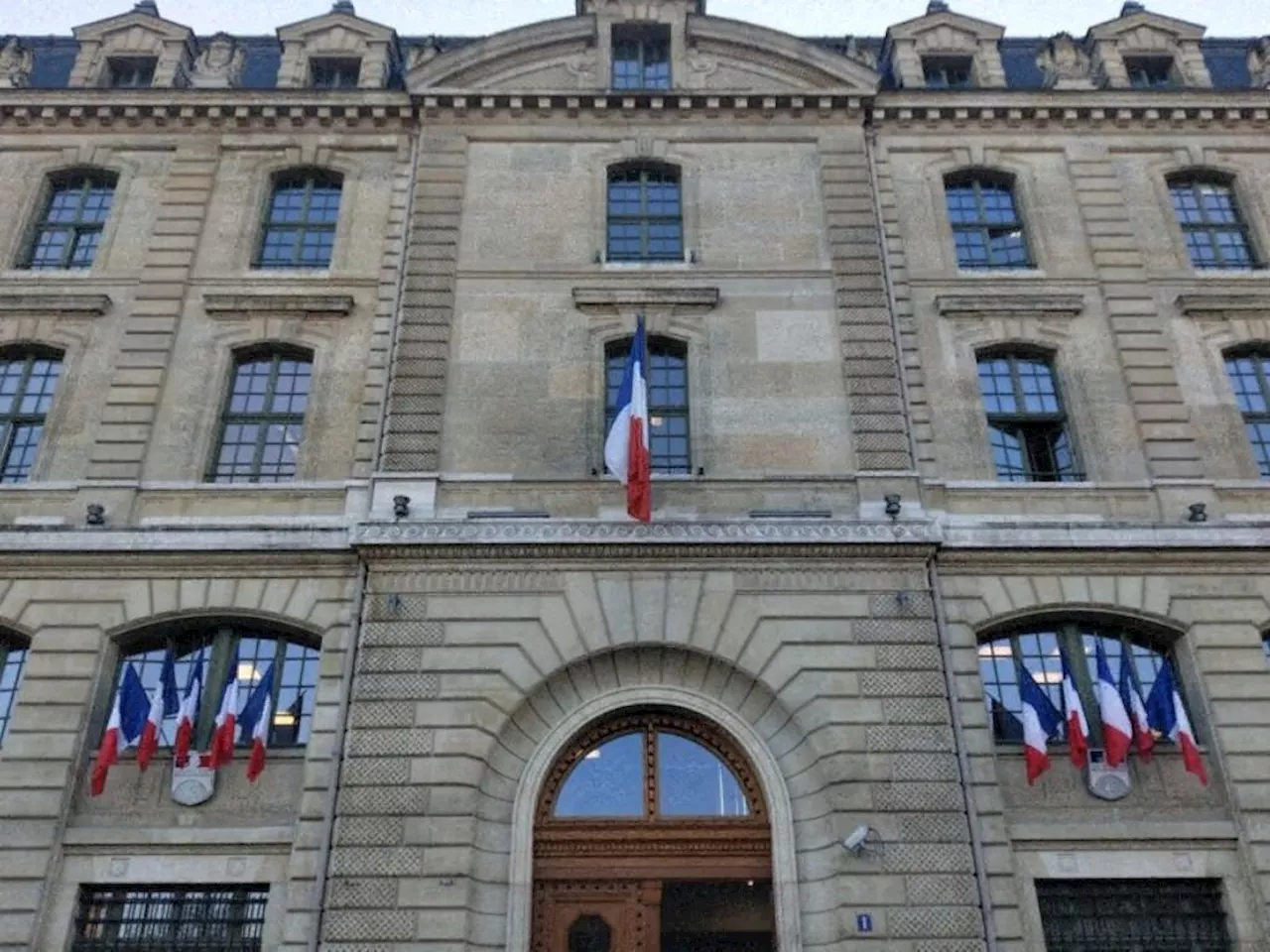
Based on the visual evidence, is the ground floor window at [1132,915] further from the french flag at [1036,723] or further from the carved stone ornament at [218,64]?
the carved stone ornament at [218,64]

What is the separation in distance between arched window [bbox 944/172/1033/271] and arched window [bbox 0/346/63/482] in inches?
645

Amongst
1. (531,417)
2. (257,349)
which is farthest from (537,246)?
(257,349)

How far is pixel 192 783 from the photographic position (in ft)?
49.9

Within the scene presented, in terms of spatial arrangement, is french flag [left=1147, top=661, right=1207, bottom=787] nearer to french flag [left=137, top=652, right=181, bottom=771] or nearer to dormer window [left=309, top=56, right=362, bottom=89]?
french flag [left=137, top=652, right=181, bottom=771]

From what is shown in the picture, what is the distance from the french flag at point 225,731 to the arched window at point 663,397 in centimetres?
700

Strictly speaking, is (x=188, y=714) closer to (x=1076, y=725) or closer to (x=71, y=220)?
(x=71, y=220)

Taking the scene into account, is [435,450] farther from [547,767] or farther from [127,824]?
[127,824]

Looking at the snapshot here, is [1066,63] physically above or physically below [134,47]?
below

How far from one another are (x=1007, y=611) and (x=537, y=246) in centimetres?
1031

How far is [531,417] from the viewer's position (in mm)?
18031

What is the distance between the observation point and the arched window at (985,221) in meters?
20.7

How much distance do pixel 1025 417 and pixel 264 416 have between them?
508 inches

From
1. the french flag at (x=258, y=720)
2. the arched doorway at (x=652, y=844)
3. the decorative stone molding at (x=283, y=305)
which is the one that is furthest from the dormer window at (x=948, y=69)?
the french flag at (x=258, y=720)

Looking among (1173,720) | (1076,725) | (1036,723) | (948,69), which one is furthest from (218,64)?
(1173,720)
